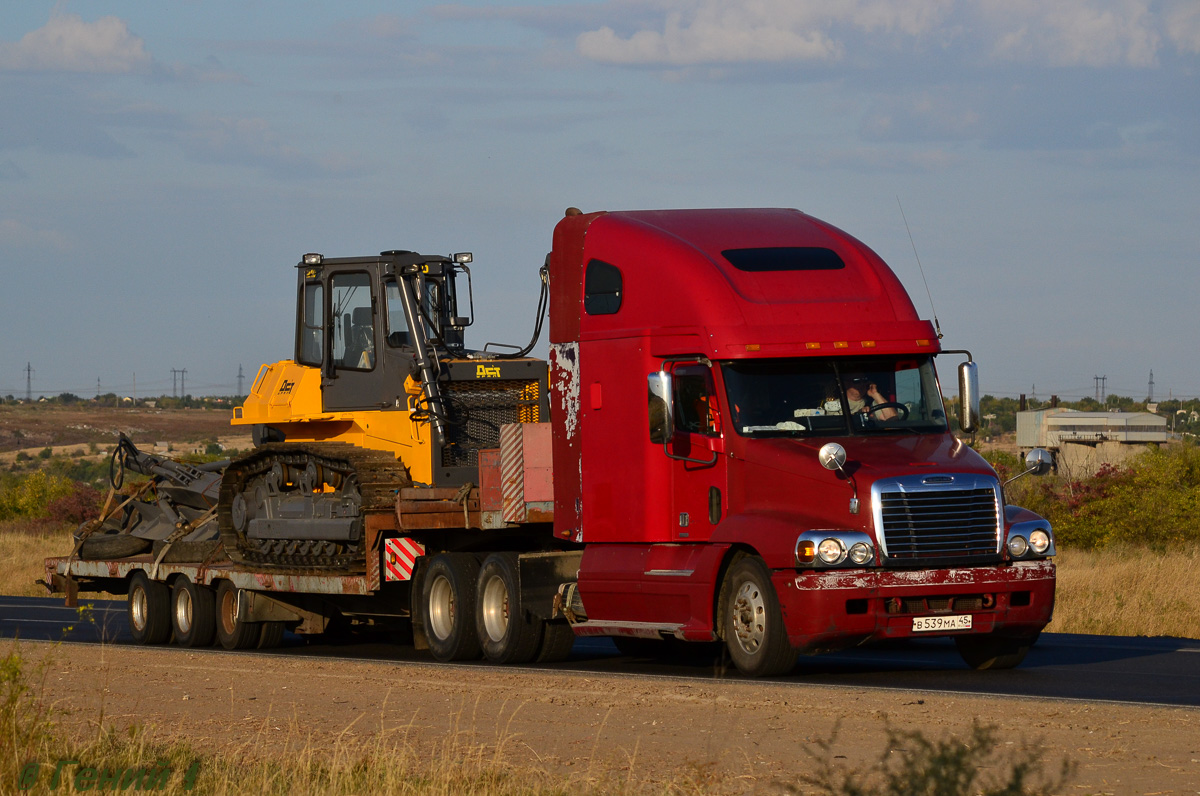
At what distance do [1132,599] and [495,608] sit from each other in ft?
30.6

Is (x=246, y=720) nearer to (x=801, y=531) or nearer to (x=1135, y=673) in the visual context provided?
(x=801, y=531)

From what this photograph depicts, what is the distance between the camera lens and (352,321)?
19375 mm

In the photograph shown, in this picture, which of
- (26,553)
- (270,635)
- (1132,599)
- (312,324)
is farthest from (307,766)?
(26,553)

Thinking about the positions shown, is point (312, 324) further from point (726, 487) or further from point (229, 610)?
point (726, 487)

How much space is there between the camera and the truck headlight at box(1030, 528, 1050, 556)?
13.4m

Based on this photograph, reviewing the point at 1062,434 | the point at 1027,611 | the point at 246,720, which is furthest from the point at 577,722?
the point at 1062,434

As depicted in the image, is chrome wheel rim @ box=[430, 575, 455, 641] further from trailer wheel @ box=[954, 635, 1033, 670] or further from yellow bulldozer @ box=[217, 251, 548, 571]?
trailer wheel @ box=[954, 635, 1033, 670]

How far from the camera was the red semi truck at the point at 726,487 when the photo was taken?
13.0m

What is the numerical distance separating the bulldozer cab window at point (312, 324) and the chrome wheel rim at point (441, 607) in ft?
12.9

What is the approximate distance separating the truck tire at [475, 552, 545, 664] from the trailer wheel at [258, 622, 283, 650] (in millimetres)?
5211

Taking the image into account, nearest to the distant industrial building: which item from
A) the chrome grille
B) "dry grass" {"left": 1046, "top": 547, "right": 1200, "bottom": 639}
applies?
"dry grass" {"left": 1046, "top": 547, "right": 1200, "bottom": 639}

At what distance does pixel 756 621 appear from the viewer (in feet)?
43.9

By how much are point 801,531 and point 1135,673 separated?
10.9 feet

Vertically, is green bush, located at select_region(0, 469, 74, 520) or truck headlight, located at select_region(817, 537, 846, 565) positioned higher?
green bush, located at select_region(0, 469, 74, 520)
